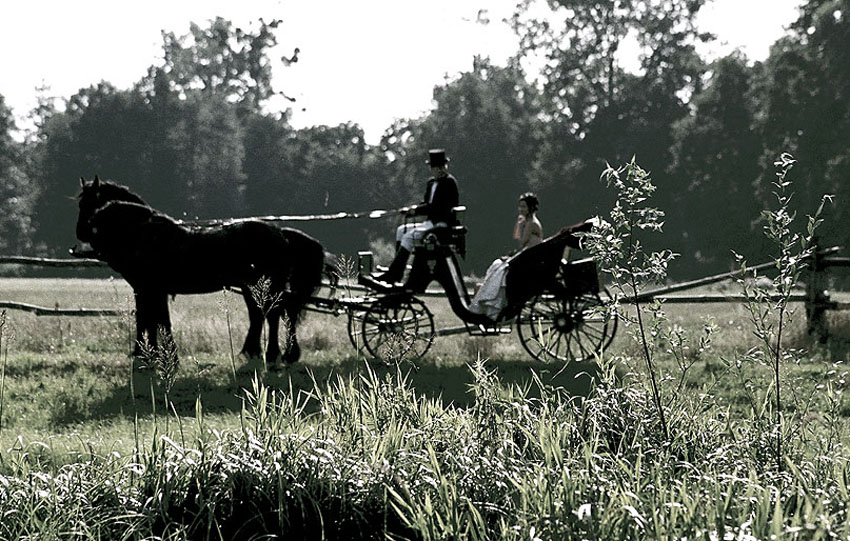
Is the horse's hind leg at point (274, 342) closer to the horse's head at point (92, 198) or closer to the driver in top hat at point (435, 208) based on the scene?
the driver in top hat at point (435, 208)

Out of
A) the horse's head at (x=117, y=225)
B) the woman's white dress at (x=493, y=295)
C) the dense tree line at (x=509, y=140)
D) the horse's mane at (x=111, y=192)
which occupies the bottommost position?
the woman's white dress at (x=493, y=295)

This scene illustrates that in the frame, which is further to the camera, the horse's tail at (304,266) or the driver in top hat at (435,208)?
the horse's tail at (304,266)

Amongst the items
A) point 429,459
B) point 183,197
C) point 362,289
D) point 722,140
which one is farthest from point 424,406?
point 183,197

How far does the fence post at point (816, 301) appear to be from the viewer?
41.8ft

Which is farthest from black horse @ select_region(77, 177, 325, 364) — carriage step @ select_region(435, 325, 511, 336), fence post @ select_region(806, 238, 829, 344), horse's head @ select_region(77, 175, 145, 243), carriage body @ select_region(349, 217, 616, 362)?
fence post @ select_region(806, 238, 829, 344)

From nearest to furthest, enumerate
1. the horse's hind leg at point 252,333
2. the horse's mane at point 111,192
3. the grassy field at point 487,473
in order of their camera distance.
→ the grassy field at point 487,473
the horse's mane at point 111,192
the horse's hind leg at point 252,333

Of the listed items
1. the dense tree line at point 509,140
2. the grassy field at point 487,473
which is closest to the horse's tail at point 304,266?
the grassy field at point 487,473

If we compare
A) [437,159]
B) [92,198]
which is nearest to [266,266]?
[92,198]

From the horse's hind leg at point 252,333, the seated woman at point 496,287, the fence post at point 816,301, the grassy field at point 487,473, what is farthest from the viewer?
the fence post at point 816,301

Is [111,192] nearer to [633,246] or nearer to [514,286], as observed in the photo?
[514,286]

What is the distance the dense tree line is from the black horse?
1930 centimetres

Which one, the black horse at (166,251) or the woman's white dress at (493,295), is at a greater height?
the black horse at (166,251)

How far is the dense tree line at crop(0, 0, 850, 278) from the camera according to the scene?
36125 millimetres

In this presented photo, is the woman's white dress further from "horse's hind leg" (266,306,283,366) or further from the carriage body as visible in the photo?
"horse's hind leg" (266,306,283,366)
